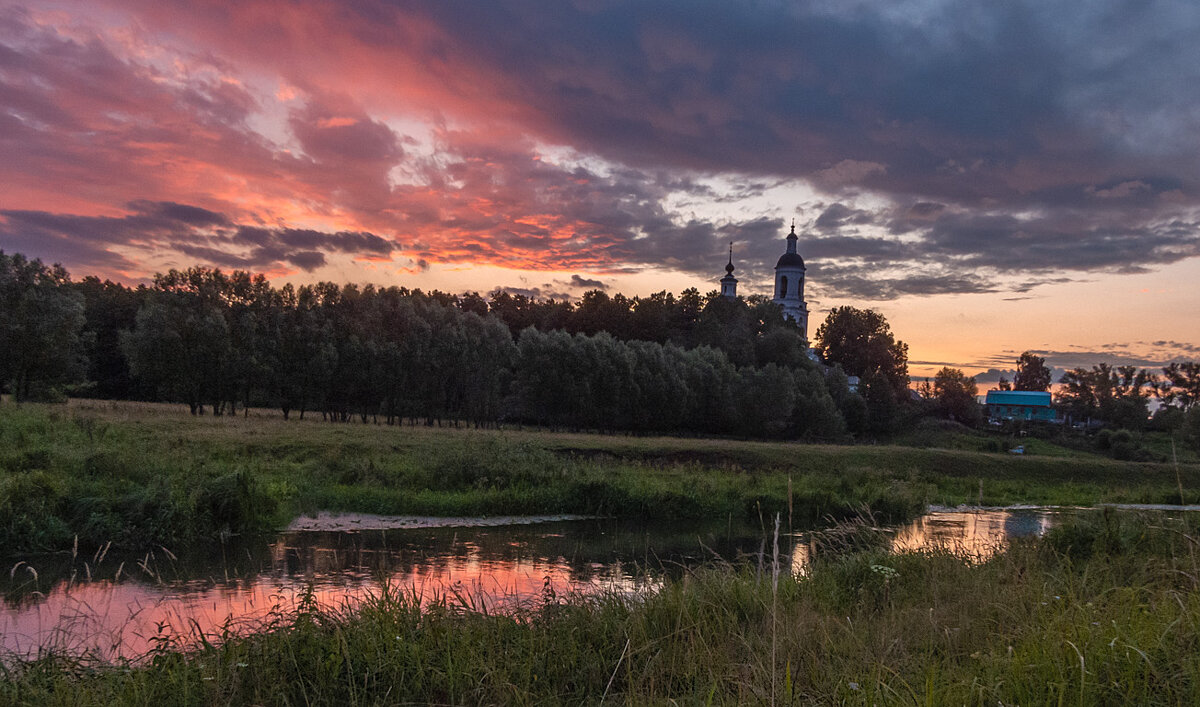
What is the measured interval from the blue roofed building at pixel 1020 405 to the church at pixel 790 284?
33.8 meters

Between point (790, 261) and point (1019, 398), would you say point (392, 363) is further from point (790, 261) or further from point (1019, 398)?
point (1019, 398)

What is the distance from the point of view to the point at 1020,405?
130 metres

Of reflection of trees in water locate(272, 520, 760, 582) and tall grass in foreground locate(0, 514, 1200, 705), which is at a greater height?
tall grass in foreground locate(0, 514, 1200, 705)

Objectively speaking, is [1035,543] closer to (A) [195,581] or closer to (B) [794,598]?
(B) [794,598]

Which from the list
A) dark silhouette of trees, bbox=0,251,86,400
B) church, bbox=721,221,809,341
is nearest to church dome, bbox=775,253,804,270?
church, bbox=721,221,809,341

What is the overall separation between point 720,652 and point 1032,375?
536 feet

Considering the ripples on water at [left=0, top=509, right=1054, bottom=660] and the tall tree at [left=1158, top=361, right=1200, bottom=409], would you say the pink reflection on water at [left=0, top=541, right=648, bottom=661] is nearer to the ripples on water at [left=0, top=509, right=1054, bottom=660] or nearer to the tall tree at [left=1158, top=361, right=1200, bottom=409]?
the ripples on water at [left=0, top=509, right=1054, bottom=660]

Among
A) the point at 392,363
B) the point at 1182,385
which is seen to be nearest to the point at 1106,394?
the point at 1182,385

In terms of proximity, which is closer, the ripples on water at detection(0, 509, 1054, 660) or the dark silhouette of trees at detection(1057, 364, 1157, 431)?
the ripples on water at detection(0, 509, 1054, 660)

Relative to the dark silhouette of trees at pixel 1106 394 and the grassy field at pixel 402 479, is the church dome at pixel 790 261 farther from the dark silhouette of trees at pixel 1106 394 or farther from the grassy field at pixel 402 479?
the grassy field at pixel 402 479

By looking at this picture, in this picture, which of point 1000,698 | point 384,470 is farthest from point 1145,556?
point 384,470

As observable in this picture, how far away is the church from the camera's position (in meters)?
129

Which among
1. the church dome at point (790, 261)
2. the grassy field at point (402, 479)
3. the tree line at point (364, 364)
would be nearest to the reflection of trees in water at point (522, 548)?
the grassy field at point (402, 479)

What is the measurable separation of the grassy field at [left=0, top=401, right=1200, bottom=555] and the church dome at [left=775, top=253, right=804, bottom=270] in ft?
302
